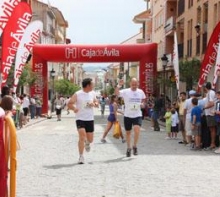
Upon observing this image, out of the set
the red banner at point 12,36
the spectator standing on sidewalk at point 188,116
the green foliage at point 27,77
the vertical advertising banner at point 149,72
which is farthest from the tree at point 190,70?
the red banner at point 12,36

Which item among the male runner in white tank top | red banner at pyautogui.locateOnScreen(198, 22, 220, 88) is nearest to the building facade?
red banner at pyautogui.locateOnScreen(198, 22, 220, 88)

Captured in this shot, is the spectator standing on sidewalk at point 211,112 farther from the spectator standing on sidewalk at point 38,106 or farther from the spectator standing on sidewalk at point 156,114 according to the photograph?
the spectator standing on sidewalk at point 38,106

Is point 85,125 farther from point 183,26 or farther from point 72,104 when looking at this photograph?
point 183,26

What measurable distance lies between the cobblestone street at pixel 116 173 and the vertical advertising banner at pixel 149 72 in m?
22.3

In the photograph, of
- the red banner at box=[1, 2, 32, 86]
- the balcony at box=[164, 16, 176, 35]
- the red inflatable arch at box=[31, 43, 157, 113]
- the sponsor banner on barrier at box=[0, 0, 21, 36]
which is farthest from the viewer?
the balcony at box=[164, 16, 176, 35]

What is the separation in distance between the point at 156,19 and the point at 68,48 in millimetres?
22594

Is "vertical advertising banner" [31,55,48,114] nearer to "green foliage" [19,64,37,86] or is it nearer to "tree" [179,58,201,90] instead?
"green foliage" [19,64,37,86]

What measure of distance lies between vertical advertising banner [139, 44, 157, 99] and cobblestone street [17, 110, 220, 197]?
22.3 meters

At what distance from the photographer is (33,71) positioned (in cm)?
3853

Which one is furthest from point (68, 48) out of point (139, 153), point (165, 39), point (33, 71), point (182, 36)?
point (139, 153)

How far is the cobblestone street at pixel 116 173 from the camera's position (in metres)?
8.60

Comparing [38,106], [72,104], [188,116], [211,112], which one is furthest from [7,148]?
[38,106]

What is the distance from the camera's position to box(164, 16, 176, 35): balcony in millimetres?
46750

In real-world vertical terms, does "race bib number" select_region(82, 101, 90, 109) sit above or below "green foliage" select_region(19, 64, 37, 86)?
below
